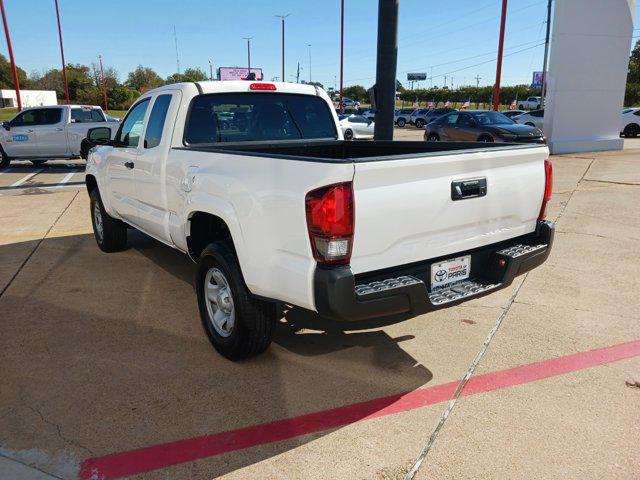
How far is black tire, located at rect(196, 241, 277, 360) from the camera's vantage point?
10.8 ft

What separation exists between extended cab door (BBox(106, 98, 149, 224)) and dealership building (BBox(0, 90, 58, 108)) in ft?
217

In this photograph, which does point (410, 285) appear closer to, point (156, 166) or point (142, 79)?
point (156, 166)

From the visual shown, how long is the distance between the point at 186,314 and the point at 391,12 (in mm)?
5892

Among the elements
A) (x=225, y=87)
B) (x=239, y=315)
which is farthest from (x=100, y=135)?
(x=239, y=315)

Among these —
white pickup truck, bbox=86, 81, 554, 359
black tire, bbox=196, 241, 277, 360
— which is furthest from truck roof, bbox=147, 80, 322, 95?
black tire, bbox=196, 241, 277, 360

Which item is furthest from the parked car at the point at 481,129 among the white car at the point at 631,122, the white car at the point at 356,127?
the white car at the point at 631,122

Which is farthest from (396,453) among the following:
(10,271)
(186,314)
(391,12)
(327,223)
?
(391,12)

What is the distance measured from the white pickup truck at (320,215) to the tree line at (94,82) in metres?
73.9

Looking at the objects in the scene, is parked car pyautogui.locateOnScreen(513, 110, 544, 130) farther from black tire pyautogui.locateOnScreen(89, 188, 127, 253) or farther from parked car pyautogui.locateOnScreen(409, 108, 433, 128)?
black tire pyautogui.locateOnScreen(89, 188, 127, 253)

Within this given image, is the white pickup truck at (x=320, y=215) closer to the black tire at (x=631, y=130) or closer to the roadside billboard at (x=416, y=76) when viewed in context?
the black tire at (x=631, y=130)

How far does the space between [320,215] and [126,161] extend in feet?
10.6

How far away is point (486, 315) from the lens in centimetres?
446

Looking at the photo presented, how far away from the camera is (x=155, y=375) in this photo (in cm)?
348

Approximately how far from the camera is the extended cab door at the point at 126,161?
5051mm
